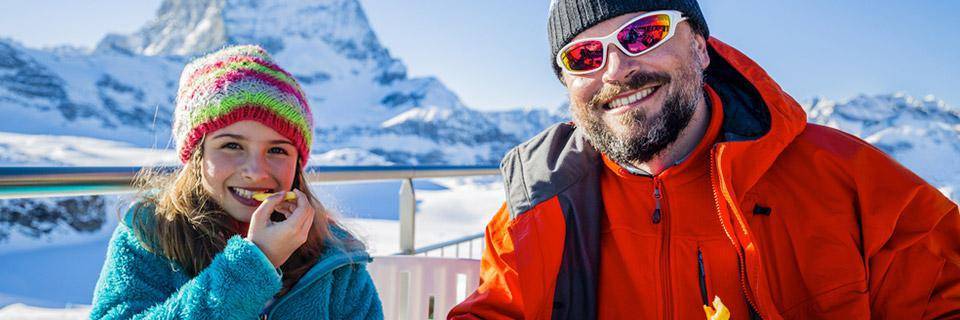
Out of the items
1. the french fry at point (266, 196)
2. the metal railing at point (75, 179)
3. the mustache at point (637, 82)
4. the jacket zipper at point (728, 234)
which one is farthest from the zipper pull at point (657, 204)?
the metal railing at point (75, 179)

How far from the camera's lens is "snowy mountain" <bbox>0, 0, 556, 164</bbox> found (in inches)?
3270

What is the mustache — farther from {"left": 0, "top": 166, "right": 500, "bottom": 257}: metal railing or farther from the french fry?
{"left": 0, "top": 166, "right": 500, "bottom": 257}: metal railing

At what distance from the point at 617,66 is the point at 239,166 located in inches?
36.1

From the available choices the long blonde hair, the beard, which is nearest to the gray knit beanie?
the beard

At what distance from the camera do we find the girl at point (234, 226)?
3.30 ft

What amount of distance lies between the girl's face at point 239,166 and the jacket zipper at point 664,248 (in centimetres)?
91

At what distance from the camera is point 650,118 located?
1.28m

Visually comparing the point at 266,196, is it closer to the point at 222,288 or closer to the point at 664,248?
the point at 222,288

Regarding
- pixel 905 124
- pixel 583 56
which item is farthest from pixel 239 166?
pixel 905 124

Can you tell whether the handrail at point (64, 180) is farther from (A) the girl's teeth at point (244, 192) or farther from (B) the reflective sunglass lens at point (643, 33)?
(B) the reflective sunglass lens at point (643, 33)

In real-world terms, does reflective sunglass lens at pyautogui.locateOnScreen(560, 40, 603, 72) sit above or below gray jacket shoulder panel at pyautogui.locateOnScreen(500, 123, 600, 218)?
above

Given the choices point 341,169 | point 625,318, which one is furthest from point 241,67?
point 625,318

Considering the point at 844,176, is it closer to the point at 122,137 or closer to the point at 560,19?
the point at 560,19

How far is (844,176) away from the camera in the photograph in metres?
1.15
